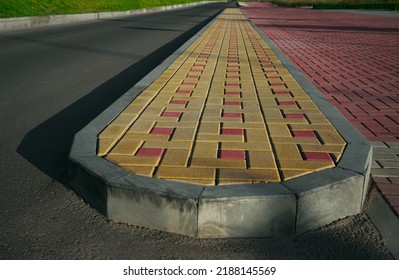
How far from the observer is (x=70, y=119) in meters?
3.77

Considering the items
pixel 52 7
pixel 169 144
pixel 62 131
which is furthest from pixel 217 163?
pixel 52 7

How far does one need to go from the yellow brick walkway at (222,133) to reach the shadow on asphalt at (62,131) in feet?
1.24

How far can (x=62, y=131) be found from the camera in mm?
3424

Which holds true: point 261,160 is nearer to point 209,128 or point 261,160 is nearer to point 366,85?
point 209,128

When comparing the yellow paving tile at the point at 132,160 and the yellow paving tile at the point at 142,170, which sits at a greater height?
the yellow paving tile at the point at 142,170

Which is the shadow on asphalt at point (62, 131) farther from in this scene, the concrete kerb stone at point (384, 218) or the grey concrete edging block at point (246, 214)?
the concrete kerb stone at point (384, 218)

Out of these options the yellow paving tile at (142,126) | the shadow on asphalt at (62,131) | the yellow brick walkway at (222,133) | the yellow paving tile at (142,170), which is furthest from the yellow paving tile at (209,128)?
the shadow on asphalt at (62,131)

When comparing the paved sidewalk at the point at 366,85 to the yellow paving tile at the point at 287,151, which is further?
the paved sidewalk at the point at 366,85

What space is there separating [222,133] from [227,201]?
1.05 metres

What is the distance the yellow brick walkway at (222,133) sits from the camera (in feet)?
7.40

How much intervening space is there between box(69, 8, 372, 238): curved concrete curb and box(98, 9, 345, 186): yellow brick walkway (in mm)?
135

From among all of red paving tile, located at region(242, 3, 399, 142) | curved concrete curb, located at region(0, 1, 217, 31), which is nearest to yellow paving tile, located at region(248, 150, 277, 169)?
red paving tile, located at region(242, 3, 399, 142)

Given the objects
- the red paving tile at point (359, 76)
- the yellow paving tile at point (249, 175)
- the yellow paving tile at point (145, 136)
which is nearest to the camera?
the yellow paving tile at point (249, 175)
